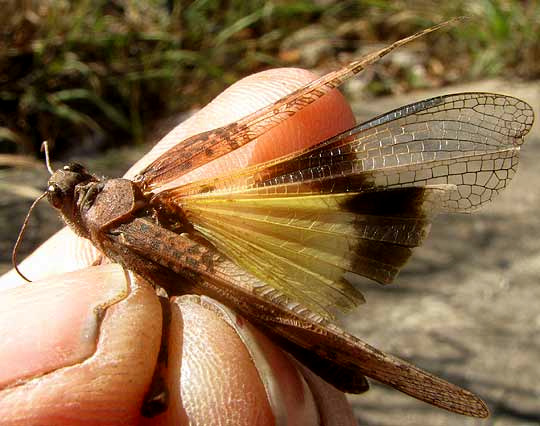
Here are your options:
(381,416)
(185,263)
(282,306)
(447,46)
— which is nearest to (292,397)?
(282,306)

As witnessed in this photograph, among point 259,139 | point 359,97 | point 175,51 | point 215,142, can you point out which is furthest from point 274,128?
point 359,97

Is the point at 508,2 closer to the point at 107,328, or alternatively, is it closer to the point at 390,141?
the point at 390,141

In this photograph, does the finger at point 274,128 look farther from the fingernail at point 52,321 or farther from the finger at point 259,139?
the fingernail at point 52,321

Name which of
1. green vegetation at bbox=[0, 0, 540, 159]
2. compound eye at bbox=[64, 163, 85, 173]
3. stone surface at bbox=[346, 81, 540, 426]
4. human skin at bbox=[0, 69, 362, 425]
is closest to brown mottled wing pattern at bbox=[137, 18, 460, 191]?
compound eye at bbox=[64, 163, 85, 173]

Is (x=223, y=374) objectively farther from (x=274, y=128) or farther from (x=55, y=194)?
(x=274, y=128)

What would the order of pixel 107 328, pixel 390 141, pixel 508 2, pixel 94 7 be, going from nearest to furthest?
pixel 107 328
pixel 390 141
pixel 94 7
pixel 508 2
